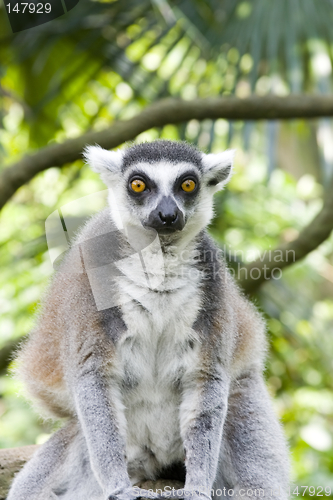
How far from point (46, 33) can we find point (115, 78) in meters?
A: 0.84

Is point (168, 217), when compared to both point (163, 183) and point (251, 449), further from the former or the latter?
point (251, 449)

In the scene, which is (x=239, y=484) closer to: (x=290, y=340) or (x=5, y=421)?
(x=290, y=340)

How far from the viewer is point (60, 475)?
129 inches

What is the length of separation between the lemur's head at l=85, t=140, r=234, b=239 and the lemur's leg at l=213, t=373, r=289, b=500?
114 cm

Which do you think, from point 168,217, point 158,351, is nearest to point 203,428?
point 158,351

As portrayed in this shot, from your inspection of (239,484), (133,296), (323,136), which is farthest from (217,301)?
(323,136)

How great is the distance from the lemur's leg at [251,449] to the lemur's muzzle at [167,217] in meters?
1.18

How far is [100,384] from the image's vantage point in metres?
2.88

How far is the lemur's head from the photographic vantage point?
10.2 feet

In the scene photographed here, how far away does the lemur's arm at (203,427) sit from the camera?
2848 mm

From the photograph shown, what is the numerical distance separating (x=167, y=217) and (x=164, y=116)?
2.12 metres

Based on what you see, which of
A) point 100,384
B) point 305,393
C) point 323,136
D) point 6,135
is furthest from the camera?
point 305,393

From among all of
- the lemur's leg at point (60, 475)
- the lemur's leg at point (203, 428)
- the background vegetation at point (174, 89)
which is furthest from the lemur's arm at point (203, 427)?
the background vegetation at point (174, 89)

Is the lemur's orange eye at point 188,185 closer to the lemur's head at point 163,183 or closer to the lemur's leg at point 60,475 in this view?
the lemur's head at point 163,183
